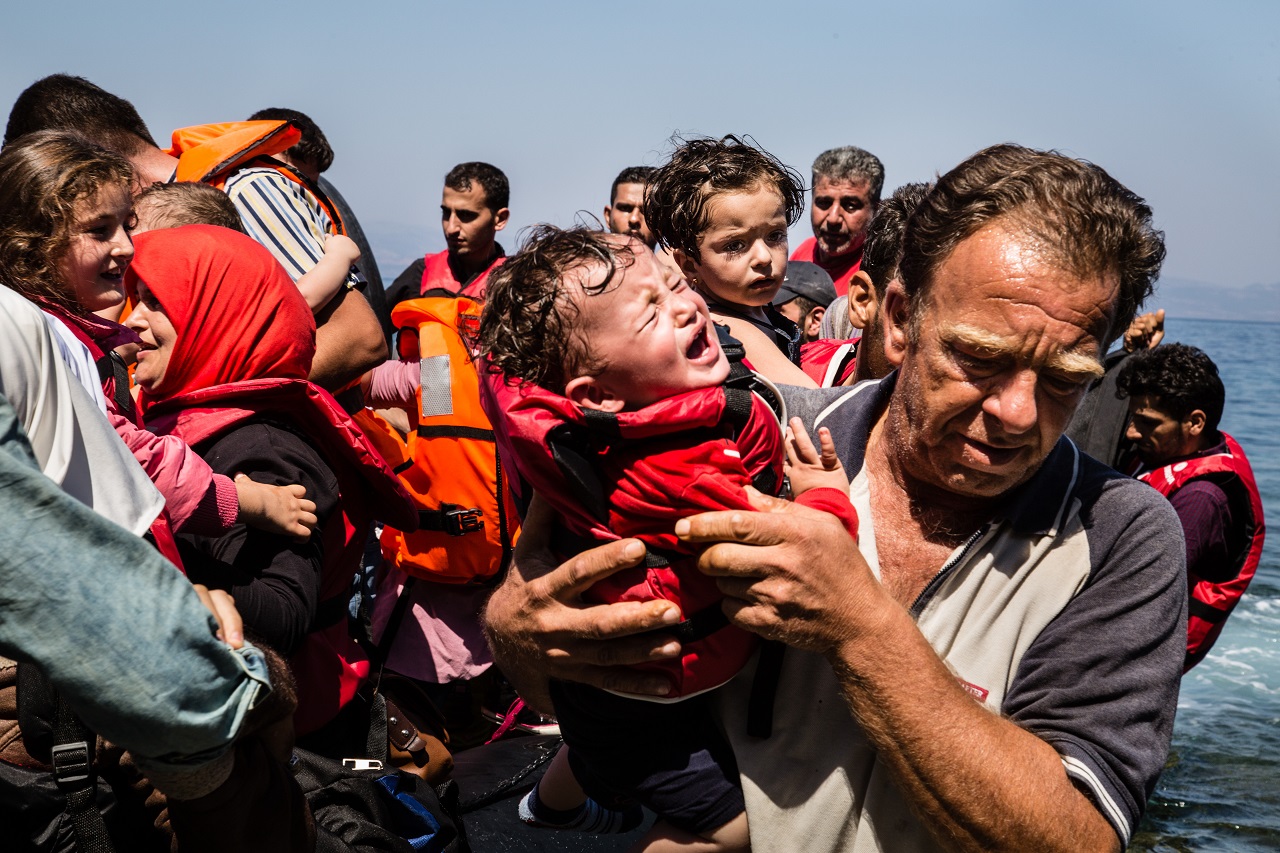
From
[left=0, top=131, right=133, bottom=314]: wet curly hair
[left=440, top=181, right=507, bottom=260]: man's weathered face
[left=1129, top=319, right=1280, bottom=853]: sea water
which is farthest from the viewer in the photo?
[left=440, top=181, right=507, bottom=260]: man's weathered face

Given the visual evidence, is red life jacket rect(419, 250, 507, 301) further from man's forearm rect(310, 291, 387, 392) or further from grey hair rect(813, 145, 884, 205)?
man's forearm rect(310, 291, 387, 392)

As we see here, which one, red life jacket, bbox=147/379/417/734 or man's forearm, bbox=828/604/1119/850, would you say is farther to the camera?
red life jacket, bbox=147/379/417/734

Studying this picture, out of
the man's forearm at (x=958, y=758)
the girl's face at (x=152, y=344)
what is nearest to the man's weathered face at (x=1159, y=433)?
the man's forearm at (x=958, y=758)

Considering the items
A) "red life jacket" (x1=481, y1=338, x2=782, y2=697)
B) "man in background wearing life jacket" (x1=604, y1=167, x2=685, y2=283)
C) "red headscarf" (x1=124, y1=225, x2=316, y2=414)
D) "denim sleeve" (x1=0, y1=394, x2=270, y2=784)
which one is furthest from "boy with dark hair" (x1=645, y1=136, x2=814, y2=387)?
"man in background wearing life jacket" (x1=604, y1=167, x2=685, y2=283)

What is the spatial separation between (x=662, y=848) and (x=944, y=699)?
733 mm

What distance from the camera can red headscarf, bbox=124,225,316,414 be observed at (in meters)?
2.84

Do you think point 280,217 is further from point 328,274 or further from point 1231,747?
point 1231,747

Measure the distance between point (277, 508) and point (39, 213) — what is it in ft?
3.19

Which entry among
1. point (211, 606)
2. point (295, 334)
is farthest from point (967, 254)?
point (295, 334)

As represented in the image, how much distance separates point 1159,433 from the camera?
19.5 feet

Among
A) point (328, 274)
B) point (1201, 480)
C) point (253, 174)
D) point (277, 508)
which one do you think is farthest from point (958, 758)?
point (1201, 480)

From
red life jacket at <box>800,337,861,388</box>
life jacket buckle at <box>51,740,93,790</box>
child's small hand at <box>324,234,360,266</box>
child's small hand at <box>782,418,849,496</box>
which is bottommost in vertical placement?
life jacket buckle at <box>51,740,93,790</box>

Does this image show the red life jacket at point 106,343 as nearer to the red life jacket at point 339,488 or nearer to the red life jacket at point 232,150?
the red life jacket at point 339,488

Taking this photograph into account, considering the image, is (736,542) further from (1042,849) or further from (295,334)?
(295,334)
